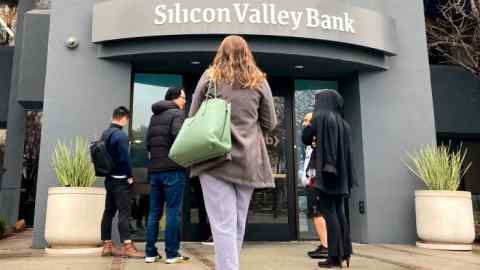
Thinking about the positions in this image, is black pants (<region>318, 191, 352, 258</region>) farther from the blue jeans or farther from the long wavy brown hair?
the long wavy brown hair

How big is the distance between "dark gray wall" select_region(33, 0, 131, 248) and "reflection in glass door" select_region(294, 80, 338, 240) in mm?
2872

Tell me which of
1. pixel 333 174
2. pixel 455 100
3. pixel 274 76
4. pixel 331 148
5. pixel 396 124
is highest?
pixel 274 76

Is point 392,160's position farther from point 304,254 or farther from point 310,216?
point 304,254

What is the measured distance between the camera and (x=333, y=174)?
3971mm

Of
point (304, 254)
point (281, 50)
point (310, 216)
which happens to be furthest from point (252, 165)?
point (310, 216)

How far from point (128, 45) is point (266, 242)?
361 cm

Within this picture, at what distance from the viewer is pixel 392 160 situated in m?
6.80

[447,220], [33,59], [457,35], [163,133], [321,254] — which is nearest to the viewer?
[163,133]

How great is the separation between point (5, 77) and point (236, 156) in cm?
890

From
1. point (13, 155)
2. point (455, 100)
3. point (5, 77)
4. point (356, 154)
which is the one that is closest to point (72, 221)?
point (356, 154)

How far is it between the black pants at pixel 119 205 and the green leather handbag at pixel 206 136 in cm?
261

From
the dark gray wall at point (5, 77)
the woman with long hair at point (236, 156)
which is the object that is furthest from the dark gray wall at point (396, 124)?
the dark gray wall at point (5, 77)

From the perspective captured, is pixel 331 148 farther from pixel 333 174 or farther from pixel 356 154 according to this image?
pixel 356 154

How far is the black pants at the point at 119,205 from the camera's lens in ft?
15.5
